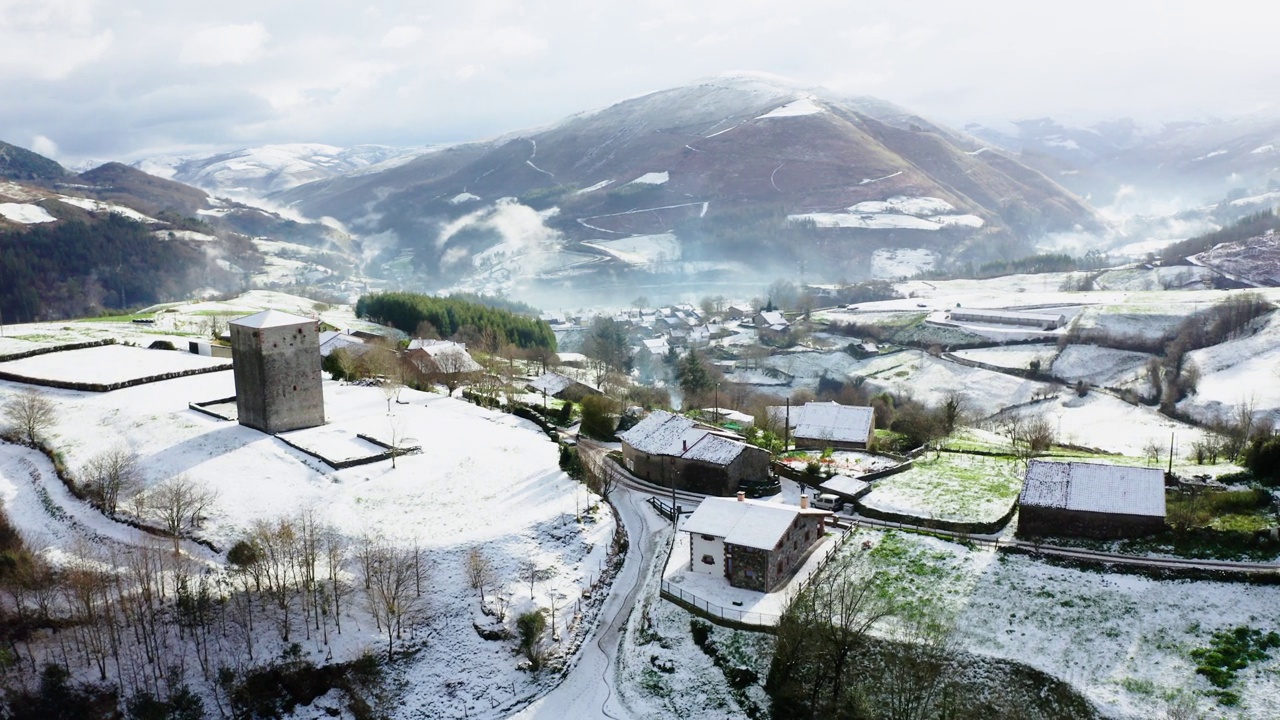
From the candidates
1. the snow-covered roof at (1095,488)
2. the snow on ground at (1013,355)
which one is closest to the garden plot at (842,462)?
the snow-covered roof at (1095,488)

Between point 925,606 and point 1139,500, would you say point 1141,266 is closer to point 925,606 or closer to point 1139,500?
point 1139,500

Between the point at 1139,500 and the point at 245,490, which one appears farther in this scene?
the point at 245,490

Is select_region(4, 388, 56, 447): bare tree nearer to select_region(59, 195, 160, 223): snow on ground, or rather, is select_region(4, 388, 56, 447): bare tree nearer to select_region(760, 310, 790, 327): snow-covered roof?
select_region(760, 310, 790, 327): snow-covered roof

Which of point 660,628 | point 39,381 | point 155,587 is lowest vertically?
point 660,628

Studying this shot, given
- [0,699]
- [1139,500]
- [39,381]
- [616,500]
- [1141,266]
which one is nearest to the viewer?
[0,699]

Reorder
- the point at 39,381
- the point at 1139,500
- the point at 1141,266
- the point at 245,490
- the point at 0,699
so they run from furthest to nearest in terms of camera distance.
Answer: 1. the point at 1141,266
2. the point at 39,381
3. the point at 245,490
4. the point at 1139,500
5. the point at 0,699

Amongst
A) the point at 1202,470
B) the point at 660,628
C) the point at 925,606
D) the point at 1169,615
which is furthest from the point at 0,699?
the point at 1202,470

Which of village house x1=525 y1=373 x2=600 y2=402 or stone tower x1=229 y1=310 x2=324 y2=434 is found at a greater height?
stone tower x1=229 y1=310 x2=324 y2=434

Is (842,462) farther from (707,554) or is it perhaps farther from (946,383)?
(946,383)

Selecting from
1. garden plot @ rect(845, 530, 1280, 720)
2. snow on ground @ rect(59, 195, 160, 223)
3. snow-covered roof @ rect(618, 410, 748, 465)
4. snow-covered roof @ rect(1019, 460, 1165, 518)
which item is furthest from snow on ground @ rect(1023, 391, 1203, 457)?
snow on ground @ rect(59, 195, 160, 223)
